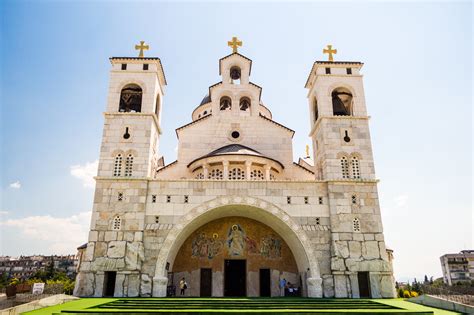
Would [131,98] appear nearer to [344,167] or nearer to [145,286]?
[145,286]

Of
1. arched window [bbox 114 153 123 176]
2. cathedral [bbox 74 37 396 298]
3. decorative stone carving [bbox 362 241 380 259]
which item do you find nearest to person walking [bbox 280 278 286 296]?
cathedral [bbox 74 37 396 298]

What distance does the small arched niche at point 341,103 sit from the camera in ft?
73.9

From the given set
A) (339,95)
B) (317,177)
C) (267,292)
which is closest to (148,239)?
(267,292)

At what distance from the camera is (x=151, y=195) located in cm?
1798

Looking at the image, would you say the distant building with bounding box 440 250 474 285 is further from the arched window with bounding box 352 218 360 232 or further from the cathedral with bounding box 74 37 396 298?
the arched window with bounding box 352 218 360 232

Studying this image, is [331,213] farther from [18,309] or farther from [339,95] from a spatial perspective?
[18,309]

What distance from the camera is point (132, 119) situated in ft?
64.5

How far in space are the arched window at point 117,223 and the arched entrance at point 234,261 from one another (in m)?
4.25

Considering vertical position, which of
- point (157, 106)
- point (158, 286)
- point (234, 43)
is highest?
point (234, 43)

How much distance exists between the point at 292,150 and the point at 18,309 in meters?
18.1

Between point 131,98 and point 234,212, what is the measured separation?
10555mm

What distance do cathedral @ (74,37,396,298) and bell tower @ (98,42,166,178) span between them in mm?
64

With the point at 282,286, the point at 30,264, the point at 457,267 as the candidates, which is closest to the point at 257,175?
the point at 282,286

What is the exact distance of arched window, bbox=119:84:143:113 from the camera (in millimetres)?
21464
